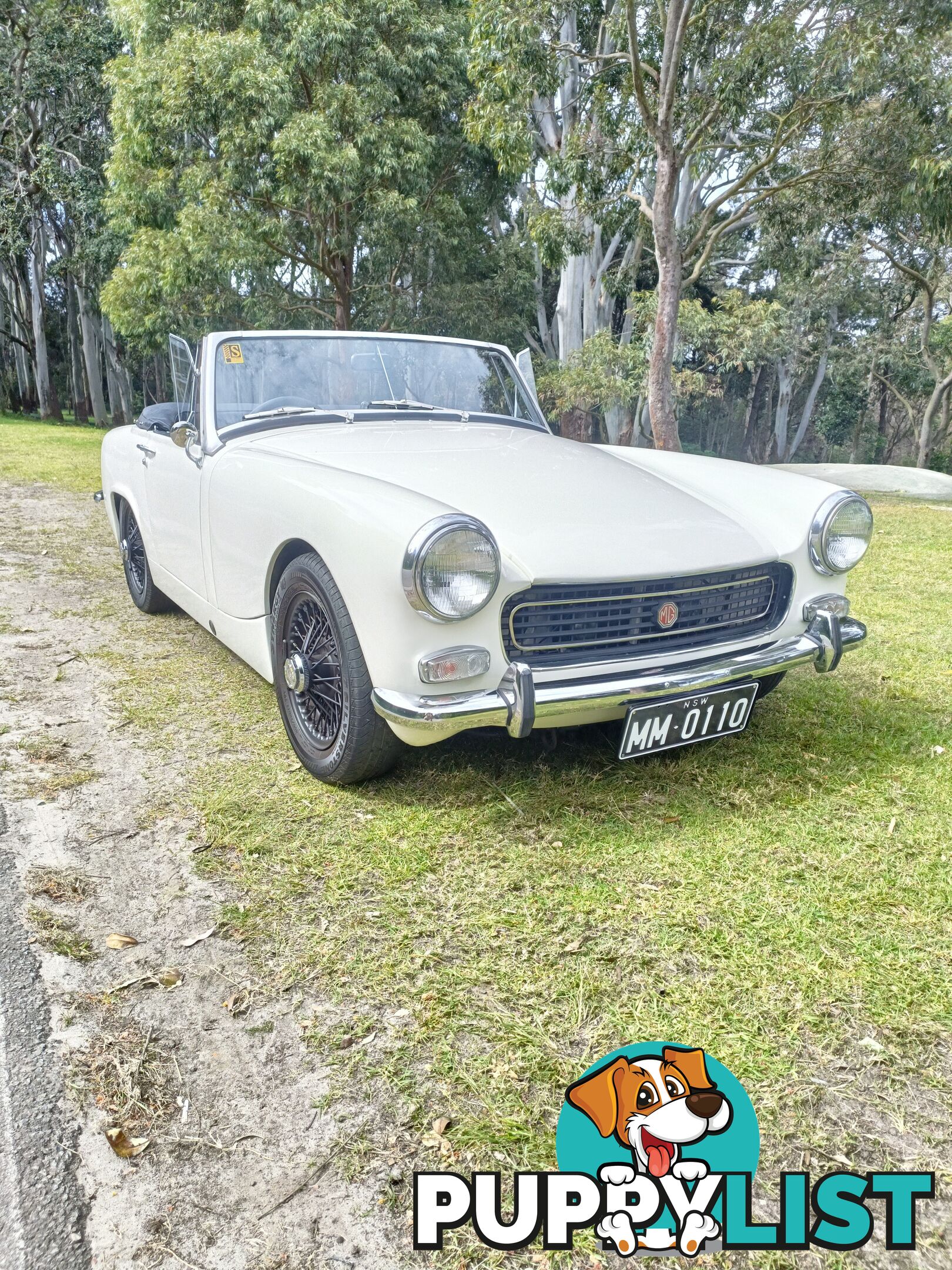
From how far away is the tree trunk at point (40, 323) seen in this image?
24.5 metres

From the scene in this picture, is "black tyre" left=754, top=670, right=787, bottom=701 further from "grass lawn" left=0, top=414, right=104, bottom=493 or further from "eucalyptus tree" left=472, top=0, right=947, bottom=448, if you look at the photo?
"grass lawn" left=0, top=414, right=104, bottom=493

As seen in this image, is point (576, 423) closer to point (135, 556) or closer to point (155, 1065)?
point (135, 556)

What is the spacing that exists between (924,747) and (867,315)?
29.4 m

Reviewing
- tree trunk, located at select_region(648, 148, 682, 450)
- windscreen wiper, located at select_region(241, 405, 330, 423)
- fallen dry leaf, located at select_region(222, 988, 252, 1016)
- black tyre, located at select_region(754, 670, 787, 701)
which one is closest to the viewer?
fallen dry leaf, located at select_region(222, 988, 252, 1016)

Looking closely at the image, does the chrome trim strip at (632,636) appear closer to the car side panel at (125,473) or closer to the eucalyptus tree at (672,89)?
the car side panel at (125,473)

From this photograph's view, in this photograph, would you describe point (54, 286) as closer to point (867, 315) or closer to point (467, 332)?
point (467, 332)

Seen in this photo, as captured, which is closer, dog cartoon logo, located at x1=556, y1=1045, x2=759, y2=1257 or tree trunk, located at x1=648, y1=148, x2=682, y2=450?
dog cartoon logo, located at x1=556, y1=1045, x2=759, y2=1257

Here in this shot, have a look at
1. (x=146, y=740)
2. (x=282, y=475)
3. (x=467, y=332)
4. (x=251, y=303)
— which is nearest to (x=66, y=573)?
(x=146, y=740)

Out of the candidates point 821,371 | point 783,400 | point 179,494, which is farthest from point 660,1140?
point 783,400

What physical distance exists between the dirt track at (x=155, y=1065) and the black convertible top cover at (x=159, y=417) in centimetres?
163

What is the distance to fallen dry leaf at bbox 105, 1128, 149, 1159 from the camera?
147 centimetres

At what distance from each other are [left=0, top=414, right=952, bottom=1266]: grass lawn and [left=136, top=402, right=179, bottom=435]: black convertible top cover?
1.29 m

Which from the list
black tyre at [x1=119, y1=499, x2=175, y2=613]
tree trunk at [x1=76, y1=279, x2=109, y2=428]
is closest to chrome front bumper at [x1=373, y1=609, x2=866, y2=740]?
black tyre at [x1=119, y1=499, x2=175, y2=613]

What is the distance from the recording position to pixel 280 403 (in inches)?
140
